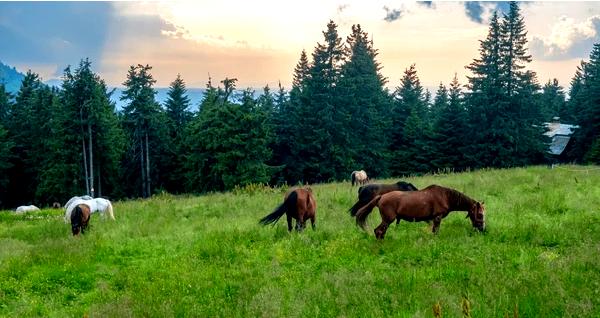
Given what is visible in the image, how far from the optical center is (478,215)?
12227 mm

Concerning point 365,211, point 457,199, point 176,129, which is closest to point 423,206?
point 457,199

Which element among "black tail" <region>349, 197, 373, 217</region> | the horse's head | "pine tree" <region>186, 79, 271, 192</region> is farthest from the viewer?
"pine tree" <region>186, 79, 271, 192</region>

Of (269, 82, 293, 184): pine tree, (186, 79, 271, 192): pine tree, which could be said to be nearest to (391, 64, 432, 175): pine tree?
(269, 82, 293, 184): pine tree

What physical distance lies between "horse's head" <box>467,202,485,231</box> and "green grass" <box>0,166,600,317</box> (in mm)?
290

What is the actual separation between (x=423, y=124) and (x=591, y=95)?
59.8ft

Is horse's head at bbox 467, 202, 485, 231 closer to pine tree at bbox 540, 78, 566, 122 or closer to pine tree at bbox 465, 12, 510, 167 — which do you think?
pine tree at bbox 465, 12, 510, 167

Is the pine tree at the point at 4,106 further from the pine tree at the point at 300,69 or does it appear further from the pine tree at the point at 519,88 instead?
the pine tree at the point at 519,88

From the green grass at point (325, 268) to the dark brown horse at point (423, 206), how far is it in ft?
1.40

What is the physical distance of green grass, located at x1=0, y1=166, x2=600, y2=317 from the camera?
827 cm

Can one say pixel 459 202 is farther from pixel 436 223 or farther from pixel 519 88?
pixel 519 88

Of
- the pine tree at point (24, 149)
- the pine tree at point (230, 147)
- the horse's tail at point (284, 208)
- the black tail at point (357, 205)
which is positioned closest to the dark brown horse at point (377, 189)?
the black tail at point (357, 205)

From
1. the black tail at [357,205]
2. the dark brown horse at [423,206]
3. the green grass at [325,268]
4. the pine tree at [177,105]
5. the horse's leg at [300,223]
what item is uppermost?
the pine tree at [177,105]

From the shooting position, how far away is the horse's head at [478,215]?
1220 cm

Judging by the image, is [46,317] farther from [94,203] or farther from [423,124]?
[423,124]
